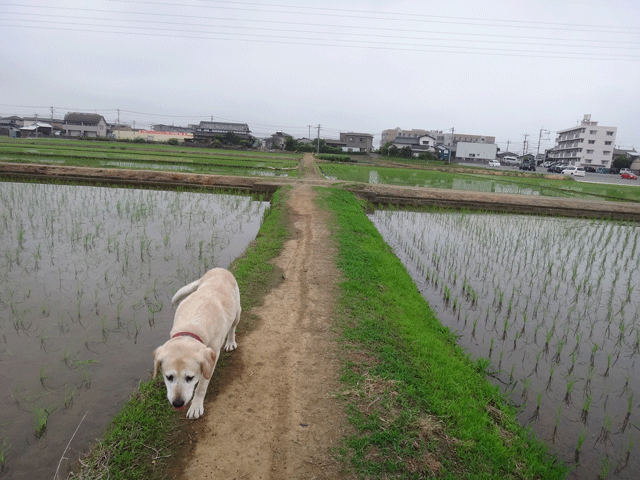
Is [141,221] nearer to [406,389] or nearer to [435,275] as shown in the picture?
[435,275]

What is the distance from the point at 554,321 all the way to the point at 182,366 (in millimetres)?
5406

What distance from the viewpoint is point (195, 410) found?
306cm

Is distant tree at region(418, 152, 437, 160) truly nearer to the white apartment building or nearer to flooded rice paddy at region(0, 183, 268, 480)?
the white apartment building

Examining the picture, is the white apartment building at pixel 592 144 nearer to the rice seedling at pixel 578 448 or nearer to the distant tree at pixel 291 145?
the distant tree at pixel 291 145

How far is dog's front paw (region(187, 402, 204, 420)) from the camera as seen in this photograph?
304 cm

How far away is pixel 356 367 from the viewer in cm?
384

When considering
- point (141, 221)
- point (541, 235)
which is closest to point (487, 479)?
point (141, 221)

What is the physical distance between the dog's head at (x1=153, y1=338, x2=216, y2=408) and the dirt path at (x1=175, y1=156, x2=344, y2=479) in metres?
0.42

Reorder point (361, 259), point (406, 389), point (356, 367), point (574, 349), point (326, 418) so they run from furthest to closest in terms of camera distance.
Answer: point (361, 259) → point (574, 349) → point (356, 367) → point (406, 389) → point (326, 418)

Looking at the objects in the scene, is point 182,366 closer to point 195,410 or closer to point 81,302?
point 195,410

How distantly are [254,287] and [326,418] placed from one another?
112 inches

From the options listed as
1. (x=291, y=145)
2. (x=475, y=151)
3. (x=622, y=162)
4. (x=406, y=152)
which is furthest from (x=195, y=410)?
(x=622, y=162)

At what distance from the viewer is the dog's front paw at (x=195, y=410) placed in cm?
304

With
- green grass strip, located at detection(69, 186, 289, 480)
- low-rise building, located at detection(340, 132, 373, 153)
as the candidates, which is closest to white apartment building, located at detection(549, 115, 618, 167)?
low-rise building, located at detection(340, 132, 373, 153)
